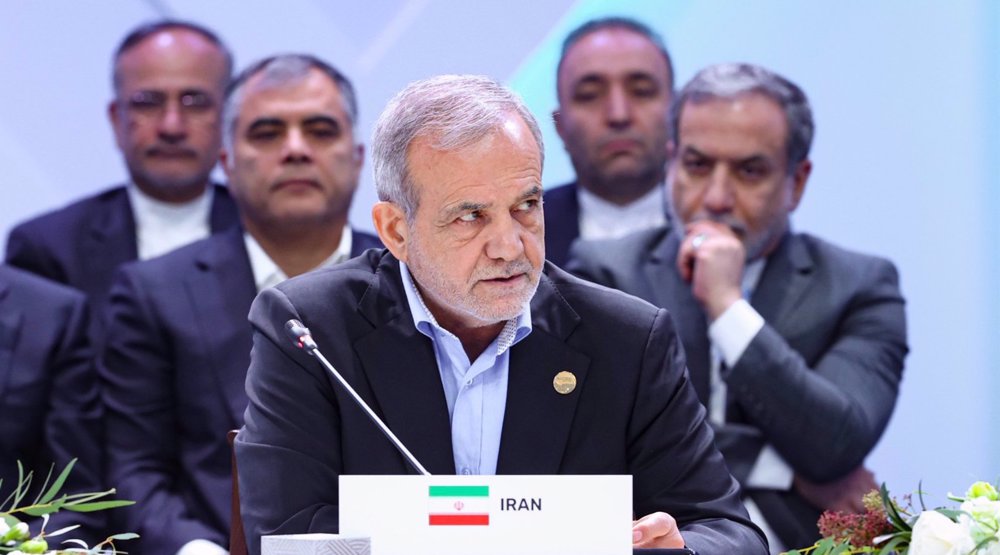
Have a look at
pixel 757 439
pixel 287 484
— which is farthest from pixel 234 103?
pixel 287 484

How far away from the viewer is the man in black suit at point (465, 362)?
2.54 meters

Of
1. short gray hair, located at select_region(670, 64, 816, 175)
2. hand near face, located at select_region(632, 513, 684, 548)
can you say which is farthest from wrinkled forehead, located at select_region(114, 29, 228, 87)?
hand near face, located at select_region(632, 513, 684, 548)

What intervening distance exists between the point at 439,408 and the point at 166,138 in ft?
8.00

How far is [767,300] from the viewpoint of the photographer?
4367 mm

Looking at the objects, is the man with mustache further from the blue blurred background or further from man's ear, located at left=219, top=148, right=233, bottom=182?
man's ear, located at left=219, top=148, right=233, bottom=182

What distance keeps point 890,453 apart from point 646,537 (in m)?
2.62

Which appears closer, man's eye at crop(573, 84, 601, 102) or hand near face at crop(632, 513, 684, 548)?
hand near face at crop(632, 513, 684, 548)

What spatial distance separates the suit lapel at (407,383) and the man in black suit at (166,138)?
2145mm

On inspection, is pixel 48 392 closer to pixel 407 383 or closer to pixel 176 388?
pixel 176 388

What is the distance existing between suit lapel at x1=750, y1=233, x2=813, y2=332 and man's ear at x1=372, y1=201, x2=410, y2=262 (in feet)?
6.20

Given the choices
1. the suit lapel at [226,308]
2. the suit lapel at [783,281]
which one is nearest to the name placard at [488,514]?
the suit lapel at [226,308]

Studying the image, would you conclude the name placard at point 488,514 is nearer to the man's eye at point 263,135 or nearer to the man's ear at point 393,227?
the man's ear at point 393,227

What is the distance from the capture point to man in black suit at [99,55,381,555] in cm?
391

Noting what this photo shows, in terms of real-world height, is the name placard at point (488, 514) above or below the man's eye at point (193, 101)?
below
